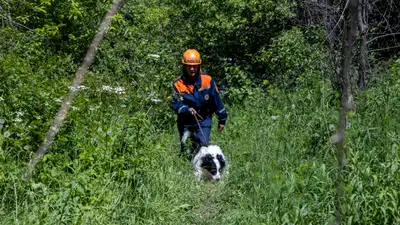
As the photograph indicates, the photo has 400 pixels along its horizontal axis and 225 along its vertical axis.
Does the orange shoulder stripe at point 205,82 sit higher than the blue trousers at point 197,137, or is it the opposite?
the orange shoulder stripe at point 205,82

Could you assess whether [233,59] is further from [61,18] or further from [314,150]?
[314,150]

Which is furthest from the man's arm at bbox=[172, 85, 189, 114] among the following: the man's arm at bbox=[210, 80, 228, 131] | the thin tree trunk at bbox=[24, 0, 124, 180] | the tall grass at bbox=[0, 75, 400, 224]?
the thin tree trunk at bbox=[24, 0, 124, 180]

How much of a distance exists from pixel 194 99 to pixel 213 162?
0.93 m

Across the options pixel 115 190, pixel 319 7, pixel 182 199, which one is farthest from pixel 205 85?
pixel 319 7

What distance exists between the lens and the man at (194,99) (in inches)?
267

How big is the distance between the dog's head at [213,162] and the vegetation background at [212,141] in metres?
0.12

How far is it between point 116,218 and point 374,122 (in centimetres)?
286

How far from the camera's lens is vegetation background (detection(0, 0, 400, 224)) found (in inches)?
177

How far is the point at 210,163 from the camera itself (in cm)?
629

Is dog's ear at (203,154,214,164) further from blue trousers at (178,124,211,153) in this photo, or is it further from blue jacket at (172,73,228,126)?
blue jacket at (172,73,228,126)

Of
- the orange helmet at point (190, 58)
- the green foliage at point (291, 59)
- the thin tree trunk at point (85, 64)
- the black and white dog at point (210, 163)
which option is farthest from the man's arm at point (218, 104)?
the thin tree trunk at point (85, 64)

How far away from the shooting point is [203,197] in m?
5.72

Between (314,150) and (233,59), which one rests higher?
(314,150)

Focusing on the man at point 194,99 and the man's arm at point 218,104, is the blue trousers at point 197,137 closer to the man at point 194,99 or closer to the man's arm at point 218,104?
the man at point 194,99
